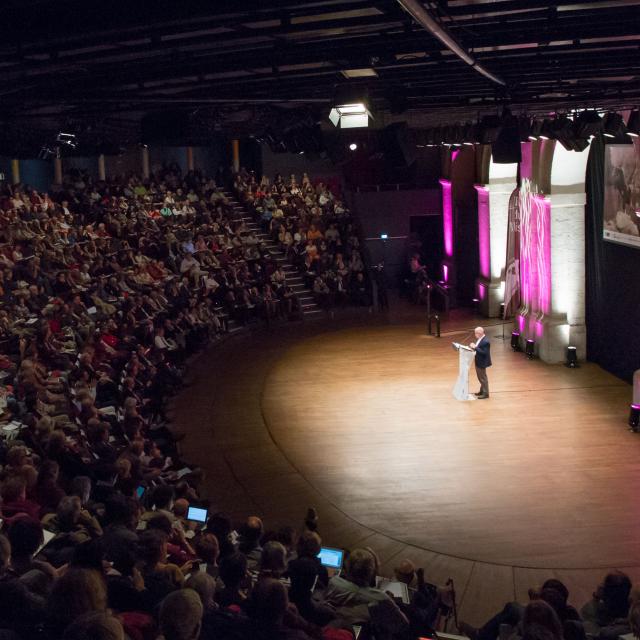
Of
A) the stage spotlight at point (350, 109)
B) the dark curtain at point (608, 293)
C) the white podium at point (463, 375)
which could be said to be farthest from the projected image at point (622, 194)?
the stage spotlight at point (350, 109)

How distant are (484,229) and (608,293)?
5733mm

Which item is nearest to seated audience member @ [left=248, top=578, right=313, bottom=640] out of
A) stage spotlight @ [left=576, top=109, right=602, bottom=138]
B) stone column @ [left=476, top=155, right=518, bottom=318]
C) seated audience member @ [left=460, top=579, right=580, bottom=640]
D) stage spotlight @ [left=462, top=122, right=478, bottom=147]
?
seated audience member @ [left=460, top=579, right=580, bottom=640]

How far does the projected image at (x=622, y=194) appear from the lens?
13047 millimetres

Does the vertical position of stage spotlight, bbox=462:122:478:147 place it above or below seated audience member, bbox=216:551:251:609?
above

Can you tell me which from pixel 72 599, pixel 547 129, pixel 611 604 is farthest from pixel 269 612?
pixel 547 129

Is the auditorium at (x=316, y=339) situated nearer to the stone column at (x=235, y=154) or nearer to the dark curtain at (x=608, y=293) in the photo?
the dark curtain at (x=608, y=293)

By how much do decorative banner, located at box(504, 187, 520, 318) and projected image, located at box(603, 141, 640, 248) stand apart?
305 cm

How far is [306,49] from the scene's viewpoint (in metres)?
6.35

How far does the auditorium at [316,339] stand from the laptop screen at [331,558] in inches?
0.4

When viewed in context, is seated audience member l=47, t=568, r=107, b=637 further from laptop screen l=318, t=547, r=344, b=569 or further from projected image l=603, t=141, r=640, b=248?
projected image l=603, t=141, r=640, b=248

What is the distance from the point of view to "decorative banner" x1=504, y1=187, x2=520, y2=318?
17.3m

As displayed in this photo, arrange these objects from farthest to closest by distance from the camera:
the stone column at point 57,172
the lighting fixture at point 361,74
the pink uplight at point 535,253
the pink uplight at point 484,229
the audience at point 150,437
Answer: the stone column at point 57,172, the pink uplight at point 484,229, the pink uplight at point 535,253, the lighting fixture at point 361,74, the audience at point 150,437

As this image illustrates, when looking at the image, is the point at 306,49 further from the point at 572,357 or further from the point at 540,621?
the point at 572,357

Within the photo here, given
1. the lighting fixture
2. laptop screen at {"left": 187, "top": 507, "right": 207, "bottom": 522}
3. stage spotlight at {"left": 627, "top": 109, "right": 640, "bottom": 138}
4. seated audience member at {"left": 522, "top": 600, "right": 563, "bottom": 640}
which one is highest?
the lighting fixture
